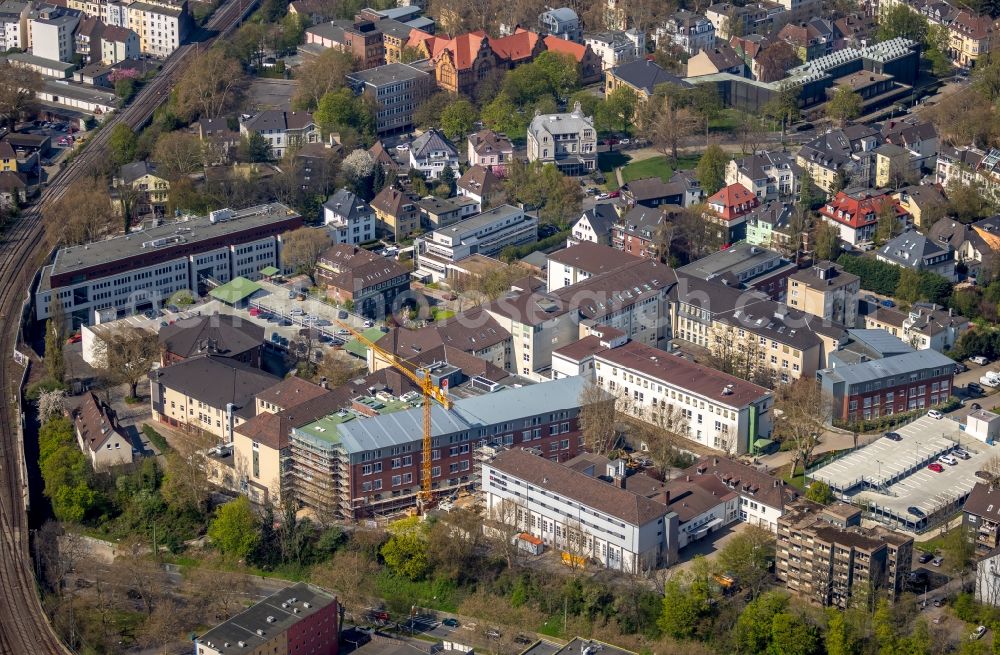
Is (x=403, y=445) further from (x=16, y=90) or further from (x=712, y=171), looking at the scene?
(x=16, y=90)

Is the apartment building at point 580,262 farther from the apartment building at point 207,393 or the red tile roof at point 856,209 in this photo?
the apartment building at point 207,393

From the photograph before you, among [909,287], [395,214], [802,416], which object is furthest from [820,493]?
[395,214]

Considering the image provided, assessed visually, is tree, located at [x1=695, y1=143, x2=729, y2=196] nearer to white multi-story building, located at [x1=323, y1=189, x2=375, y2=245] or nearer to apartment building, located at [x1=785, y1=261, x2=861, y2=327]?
apartment building, located at [x1=785, y1=261, x2=861, y2=327]

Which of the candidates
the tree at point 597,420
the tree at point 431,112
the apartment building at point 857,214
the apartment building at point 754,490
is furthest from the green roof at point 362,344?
the tree at point 431,112

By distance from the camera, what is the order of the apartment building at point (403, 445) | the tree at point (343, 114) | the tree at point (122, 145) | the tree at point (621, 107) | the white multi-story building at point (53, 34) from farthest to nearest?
1. the white multi-story building at point (53, 34)
2. the tree at point (621, 107)
3. the tree at point (343, 114)
4. the tree at point (122, 145)
5. the apartment building at point (403, 445)

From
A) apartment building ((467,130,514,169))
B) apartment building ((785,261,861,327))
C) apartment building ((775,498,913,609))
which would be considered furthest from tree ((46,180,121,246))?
apartment building ((775,498,913,609))

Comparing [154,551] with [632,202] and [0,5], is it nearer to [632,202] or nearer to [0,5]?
[632,202]

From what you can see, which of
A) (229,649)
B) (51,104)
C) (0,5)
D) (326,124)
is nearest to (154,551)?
(229,649)
